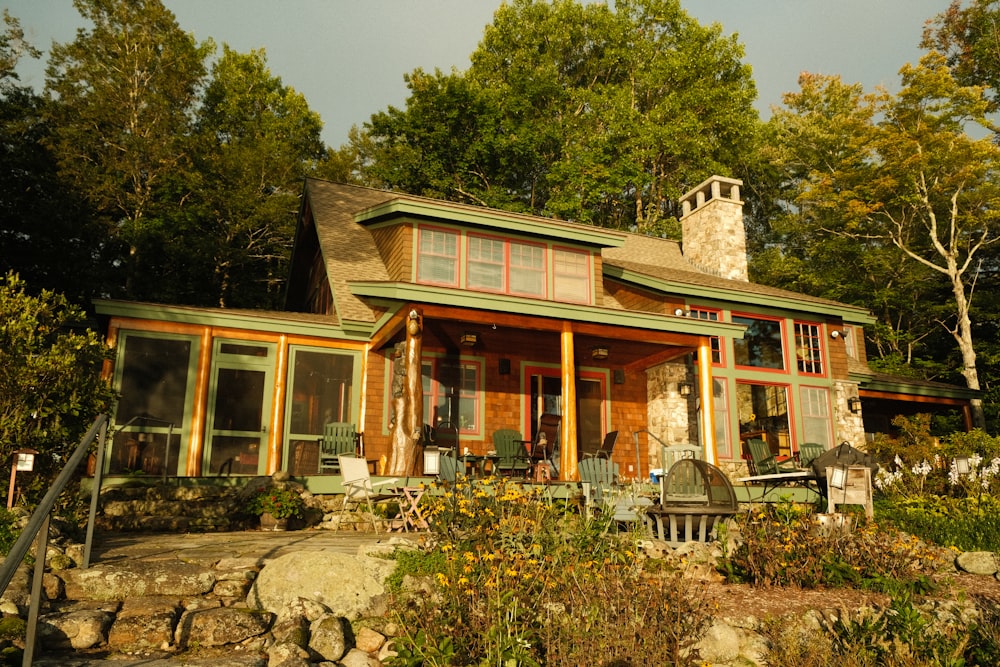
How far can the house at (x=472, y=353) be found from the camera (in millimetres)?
11711

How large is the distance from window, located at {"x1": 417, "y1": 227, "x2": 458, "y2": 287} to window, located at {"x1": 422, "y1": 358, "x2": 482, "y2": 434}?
1.66 m

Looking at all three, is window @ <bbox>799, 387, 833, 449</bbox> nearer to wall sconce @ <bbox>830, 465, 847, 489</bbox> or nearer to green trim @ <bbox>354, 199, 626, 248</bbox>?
green trim @ <bbox>354, 199, 626, 248</bbox>

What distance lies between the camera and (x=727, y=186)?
20672 mm

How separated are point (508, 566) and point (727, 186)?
17.4 m

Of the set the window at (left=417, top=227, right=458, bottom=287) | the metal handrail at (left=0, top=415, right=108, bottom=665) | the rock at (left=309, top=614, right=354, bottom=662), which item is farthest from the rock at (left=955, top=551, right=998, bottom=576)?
the metal handrail at (left=0, top=415, right=108, bottom=665)

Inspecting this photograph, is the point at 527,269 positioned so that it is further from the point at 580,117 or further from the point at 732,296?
Answer: the point at 580,117

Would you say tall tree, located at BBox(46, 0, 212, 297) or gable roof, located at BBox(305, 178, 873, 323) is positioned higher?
tall tree, located at BBox(46, 0, 212, 297)

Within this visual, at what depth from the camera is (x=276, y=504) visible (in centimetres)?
969

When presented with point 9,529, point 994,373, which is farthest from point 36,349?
point 994,373

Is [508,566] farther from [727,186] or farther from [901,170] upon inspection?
[901,170]

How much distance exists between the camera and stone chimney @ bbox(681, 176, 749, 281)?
62.4ft

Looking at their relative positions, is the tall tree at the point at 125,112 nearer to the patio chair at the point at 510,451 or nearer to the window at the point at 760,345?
the patio chair at the point at 510,451

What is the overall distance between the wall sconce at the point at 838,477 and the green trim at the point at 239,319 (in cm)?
780

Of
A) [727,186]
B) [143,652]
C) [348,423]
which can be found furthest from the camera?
[727,186]
